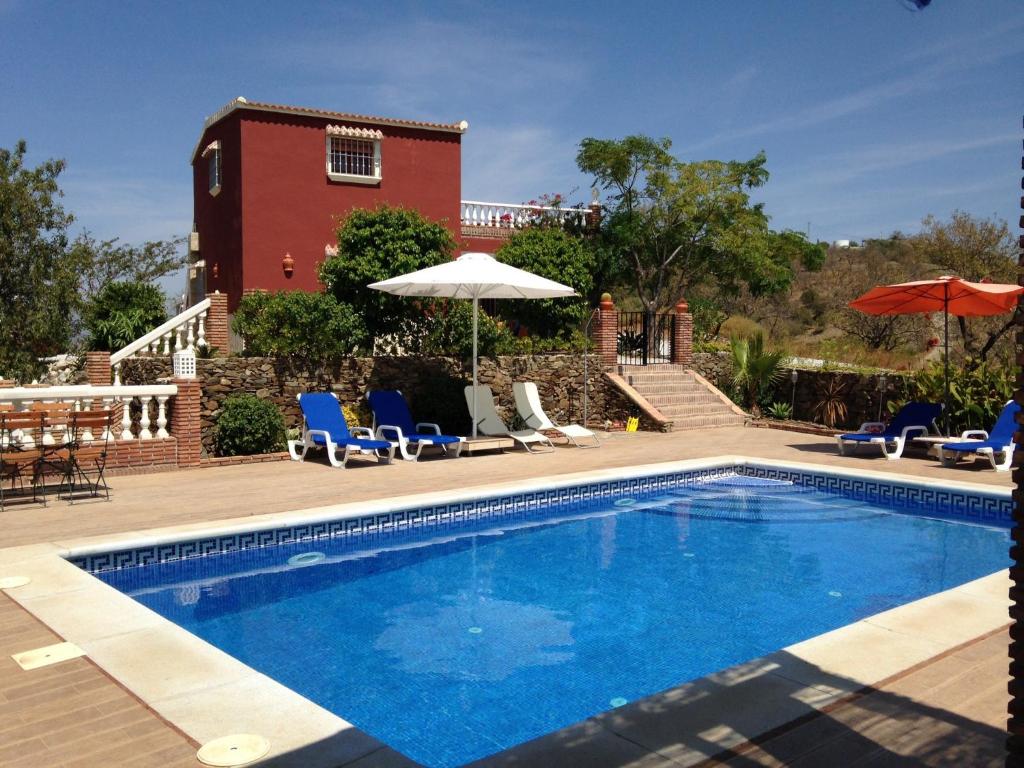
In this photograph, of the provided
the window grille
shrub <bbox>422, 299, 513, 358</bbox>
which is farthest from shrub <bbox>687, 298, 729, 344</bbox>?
the window grille

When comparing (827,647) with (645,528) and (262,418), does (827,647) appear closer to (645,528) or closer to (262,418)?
(645,528)

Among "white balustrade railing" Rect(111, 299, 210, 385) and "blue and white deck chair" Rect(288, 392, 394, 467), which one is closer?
"blue and white deck chair" Rect(288, 392, 394, 467)

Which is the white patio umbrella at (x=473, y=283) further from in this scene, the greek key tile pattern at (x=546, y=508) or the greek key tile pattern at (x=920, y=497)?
A: the greek key tile pattern at (x=920, y=497)

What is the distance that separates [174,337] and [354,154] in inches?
287

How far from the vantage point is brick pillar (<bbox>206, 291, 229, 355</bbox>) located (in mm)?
15383

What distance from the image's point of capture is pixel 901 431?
41.7 feet

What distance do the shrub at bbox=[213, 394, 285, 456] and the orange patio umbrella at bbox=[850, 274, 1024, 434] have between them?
29.8 ft

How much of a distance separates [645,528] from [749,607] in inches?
104

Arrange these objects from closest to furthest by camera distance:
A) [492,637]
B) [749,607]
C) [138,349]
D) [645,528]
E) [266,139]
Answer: [492,637]
[749,607]
[645,528]
[138,349]
[266,139]

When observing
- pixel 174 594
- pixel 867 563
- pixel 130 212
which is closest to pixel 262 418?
pixel 174 594

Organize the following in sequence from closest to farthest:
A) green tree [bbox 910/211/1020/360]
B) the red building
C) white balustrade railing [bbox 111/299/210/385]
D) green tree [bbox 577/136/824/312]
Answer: white balustrade railing [bbox 111/299/210/385], the red building, green tree [bbox 910/211/1020/360], green tree [bbox 577/136/824/312]

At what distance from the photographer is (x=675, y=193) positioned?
890 inches

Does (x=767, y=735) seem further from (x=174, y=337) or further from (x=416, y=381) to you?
(x=174, y=337)

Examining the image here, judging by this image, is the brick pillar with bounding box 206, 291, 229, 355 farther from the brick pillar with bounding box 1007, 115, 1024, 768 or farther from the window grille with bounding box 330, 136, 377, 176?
the brick pillar with bounding box 1007, 115, 1024, 768
